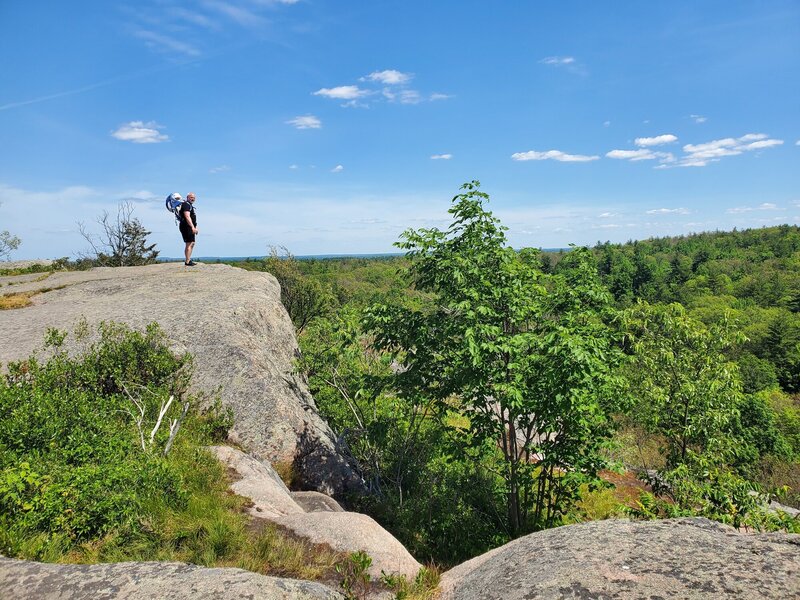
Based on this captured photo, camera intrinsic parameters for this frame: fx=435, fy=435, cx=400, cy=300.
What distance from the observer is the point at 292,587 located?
3922 millimetres

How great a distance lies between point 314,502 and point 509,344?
506 cm

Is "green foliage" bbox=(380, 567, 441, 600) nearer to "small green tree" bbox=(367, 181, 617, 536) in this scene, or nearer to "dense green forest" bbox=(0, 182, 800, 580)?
"dense green forest" bbox=(0, 182, 800, 580)

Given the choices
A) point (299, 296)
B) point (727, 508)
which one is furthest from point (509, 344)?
point (299, 296)

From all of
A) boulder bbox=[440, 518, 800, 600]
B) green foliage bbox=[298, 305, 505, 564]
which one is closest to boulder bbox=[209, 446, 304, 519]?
green foliage bbox=[298, 305, 505, 564]

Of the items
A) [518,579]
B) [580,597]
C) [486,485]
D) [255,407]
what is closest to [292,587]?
[518,579]

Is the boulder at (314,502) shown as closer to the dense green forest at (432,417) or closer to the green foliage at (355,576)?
the dense green forest at (432,417)

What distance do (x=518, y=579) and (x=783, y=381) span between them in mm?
87346

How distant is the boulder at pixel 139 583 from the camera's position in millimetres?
3555

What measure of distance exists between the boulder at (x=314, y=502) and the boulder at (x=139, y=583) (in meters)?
4.73

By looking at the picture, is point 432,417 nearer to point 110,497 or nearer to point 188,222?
point 110,497

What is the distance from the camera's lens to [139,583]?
12.2 ft

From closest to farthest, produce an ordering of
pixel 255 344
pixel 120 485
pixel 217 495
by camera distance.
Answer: pixel 120 485, pixel 217 495, pixel 255 344

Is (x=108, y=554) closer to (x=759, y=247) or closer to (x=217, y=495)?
(x=217, y=495)

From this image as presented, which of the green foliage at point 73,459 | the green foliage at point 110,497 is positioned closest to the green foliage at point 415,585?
the green foliage at point 110,497
